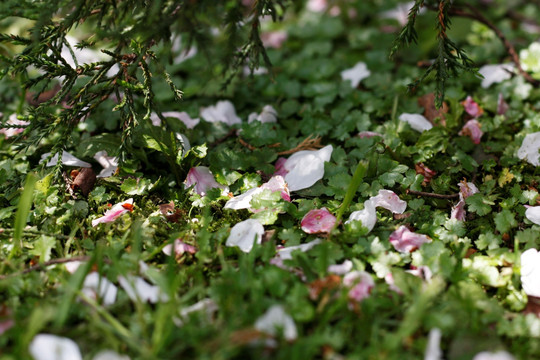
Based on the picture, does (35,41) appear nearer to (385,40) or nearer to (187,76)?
(187,76)

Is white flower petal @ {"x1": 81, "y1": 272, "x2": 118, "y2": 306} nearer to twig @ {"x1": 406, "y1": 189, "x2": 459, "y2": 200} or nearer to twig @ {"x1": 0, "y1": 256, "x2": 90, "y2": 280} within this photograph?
twig @ {"x1": 0, "y1": 256, "x2": 90, "y2": 280}

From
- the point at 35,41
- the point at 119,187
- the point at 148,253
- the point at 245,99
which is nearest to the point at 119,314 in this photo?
the point at 148,253

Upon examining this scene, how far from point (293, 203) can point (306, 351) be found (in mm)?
664

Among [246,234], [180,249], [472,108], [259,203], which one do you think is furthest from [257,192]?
[472,108]

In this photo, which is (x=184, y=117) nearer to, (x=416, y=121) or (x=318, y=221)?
(x=318, y=221)

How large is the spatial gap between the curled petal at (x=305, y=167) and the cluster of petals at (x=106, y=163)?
616 millimetres

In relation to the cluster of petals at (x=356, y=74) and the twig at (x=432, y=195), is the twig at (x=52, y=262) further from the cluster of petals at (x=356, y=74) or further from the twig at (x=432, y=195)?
the cluster of petals at (x=356, y=74)

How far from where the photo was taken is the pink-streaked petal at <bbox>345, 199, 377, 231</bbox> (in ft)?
4.72

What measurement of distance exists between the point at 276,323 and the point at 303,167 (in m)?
0.72

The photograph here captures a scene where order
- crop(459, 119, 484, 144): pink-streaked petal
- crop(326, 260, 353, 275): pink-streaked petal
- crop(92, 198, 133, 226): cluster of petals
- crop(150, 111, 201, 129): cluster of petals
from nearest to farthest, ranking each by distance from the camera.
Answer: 1. crop(326, 260, 353, 275): pink-streaked petal
2. crop(92, 198, 133, 226): cluster of petals
3. crop(459, 119, 484, 144): pink-streaked petal
4. crop(150, 111, 201, 129): cluster of petals

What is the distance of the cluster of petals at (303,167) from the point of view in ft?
5.35

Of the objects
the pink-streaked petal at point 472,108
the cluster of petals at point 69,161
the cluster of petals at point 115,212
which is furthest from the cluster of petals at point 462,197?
the cluster of petals at point 69,161

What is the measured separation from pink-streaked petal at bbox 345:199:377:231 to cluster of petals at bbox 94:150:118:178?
0.84 m

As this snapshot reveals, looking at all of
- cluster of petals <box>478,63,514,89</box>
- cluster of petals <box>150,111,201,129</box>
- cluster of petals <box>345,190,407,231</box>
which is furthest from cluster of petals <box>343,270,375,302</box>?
cluster of petals <box>478,63,514,89</box>
